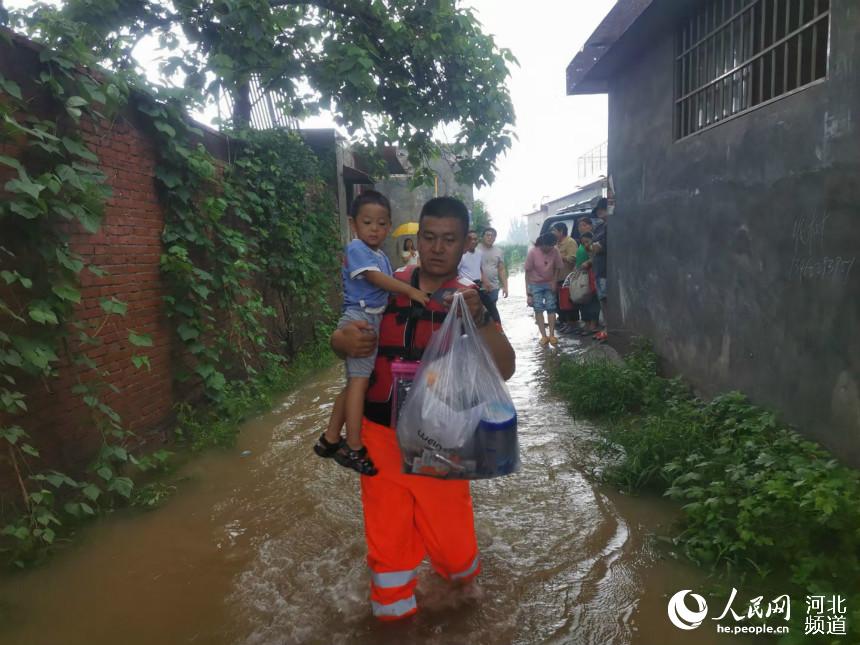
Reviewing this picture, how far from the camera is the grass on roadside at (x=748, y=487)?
2303 millimetres

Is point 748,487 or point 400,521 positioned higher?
point 400,521

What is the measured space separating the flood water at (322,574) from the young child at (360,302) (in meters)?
0.69

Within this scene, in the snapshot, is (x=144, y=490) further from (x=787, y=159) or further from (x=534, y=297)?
(x=534, y=297)

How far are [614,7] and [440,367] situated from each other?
5.43m

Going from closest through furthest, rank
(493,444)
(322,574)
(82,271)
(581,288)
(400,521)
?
(493,444) → (400,521) → (322,574) → (82,271) → (581,288)

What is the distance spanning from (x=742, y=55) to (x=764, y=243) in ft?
4.76

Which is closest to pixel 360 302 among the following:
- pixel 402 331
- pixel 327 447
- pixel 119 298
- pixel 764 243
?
pixel 402 331

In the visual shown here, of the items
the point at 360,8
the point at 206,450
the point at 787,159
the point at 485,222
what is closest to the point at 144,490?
the point at 206,450

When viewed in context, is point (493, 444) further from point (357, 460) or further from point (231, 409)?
point (231, 409)

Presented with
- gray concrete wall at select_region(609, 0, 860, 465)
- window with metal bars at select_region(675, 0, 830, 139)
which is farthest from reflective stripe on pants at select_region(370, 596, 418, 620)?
window with metal bars at select_region(675, 0, 830, 139)

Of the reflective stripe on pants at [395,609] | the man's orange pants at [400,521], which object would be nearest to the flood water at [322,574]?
the reflective stripe on pants at [395,609]

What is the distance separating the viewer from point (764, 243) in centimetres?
371

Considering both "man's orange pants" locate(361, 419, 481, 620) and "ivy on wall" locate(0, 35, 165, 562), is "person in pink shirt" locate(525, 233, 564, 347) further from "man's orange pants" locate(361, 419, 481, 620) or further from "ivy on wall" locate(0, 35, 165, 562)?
"man's orange pants" locate(361, 419, 481, 620)

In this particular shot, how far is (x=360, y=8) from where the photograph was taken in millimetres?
6480
